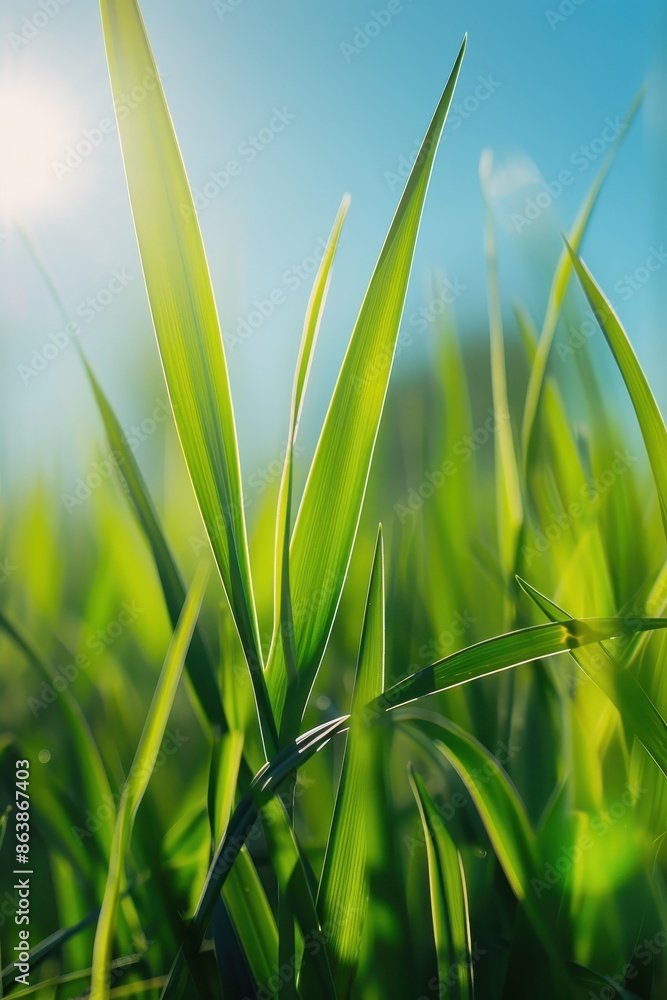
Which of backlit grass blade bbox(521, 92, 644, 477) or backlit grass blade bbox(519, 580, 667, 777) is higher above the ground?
backlit grass blade bbox(521, 92, 644, 477)

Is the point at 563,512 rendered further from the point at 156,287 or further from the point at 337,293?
the point at 156,287

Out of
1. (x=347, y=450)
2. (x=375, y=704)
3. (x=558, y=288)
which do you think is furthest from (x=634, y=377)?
(x=375, y=704)

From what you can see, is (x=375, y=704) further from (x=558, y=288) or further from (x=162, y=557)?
(x=558, y=288)

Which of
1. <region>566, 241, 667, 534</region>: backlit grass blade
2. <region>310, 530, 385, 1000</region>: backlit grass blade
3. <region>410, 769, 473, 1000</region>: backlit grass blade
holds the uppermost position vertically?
<region>566, 241, 667, 534</region>: backlit grass blade

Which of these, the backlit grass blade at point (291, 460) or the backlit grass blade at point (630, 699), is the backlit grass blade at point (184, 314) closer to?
the backlit grass blade at point (291, 460)

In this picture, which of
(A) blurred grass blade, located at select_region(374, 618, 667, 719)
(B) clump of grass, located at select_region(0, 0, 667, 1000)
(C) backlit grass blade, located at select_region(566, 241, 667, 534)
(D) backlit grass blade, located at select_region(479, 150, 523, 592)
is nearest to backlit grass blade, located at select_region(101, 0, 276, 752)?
(B) clump of grass, located at select_region(0, 0, 667, 1000)

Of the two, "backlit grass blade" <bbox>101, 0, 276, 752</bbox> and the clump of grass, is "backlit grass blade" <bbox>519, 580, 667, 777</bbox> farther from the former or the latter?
"backlit grass blade" <bbox>101, 0, 276, 752</bbox>

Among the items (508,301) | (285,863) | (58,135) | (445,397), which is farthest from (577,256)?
(285,863)
